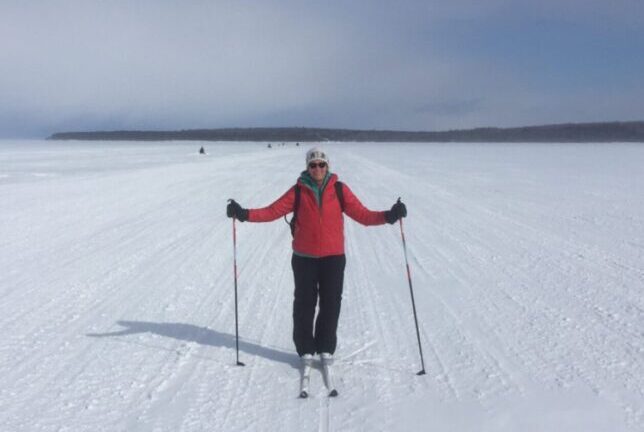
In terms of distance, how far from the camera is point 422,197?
48.0 ft

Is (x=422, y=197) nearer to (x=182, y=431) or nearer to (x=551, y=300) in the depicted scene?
(x=551, y=300)

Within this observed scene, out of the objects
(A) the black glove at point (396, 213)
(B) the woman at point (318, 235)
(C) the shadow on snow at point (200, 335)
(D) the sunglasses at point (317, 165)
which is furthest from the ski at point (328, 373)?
(D) the sunglasses at point (317, 165)

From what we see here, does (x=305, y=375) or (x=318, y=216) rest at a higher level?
(x=318, y=216)

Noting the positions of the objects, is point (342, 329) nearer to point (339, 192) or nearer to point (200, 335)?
point (200, 335)

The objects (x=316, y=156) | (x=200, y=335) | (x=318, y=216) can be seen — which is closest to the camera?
(x=316, y=156)

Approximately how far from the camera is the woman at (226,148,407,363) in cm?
412

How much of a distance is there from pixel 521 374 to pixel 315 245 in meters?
1.62

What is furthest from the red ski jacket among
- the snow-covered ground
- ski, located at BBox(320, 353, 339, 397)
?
the snow-covered ground

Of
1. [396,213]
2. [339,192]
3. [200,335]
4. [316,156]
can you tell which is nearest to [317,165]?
[316,156]

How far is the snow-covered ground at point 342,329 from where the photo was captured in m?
3.72

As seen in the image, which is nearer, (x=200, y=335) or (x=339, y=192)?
(x=339, y=192)

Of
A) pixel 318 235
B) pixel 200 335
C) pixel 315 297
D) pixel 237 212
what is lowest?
pixel 200 335

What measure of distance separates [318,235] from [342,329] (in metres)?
1.32

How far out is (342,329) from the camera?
5176 millimetres
